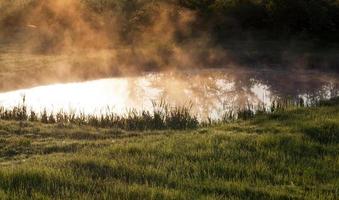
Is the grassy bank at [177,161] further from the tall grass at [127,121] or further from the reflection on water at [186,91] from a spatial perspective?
the reflection on water at [186,91]

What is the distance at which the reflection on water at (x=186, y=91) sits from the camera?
20.8 meters

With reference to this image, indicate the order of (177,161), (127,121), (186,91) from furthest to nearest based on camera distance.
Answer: (186,91) < (127,121) < (177,161)

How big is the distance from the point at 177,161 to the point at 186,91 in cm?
1243

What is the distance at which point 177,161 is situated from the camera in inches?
444

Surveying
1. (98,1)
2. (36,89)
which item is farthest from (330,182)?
(98,1)

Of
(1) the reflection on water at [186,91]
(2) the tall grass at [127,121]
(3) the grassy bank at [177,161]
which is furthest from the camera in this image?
(1) the reflection on water at [186,91]

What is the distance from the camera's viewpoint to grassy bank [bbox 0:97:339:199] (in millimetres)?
9398

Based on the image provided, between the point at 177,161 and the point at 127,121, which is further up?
the point at 127,121

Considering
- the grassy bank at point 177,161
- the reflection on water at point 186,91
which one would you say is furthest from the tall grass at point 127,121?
the reflection on water at point 186,91

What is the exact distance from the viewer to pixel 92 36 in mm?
33750

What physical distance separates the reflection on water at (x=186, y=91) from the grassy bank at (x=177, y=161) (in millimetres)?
4569

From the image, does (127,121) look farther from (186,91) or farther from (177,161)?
(186,91)

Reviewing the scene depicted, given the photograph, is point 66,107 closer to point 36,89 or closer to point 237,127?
point 36,89

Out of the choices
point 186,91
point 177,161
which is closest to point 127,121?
point 177,161
